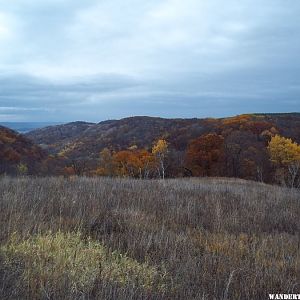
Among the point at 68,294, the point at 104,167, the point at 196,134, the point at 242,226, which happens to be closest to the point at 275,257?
the point at 242,226

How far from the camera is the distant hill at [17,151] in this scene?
68250 mm

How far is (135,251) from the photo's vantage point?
4.53m

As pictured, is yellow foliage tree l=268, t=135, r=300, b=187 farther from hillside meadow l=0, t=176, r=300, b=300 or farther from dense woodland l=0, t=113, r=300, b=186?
hillside meadow l=0, t=176, r=300, b=300

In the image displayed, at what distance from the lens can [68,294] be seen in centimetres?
305

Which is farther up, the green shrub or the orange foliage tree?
the green shrub

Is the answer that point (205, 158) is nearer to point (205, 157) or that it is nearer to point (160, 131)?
point (205, 157)

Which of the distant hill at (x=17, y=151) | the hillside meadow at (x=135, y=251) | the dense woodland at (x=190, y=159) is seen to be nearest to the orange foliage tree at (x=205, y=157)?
the dense woodland at (x=190, y=159)

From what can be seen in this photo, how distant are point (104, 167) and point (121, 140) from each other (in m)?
80.2

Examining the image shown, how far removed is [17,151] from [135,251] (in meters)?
78.7

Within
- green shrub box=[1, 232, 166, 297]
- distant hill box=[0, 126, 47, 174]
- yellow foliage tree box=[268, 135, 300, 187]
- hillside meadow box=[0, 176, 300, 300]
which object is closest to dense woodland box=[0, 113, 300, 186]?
distant hill box=[0, 126, 47, 174]

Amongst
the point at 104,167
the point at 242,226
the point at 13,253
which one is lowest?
the point at 104,167

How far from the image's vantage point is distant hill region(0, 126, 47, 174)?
68250mm

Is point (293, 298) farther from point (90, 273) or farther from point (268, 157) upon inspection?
point (268, 157)

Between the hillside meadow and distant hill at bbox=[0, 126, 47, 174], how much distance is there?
5922 centimetres
